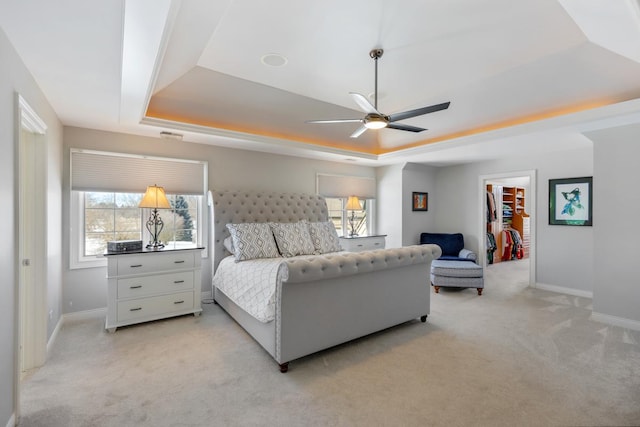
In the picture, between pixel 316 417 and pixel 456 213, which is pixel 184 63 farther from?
pixel 456 213

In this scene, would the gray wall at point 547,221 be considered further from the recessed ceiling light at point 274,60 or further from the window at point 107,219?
the window at point 107,219

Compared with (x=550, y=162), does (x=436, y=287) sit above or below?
below

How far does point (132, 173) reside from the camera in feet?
12.6

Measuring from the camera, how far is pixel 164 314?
3541 millimetres

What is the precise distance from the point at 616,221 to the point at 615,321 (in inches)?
46.0

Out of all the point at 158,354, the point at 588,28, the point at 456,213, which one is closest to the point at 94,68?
the point at 158,354

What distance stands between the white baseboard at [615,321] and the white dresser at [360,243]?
3.13m

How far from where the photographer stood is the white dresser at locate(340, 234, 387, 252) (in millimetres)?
5262

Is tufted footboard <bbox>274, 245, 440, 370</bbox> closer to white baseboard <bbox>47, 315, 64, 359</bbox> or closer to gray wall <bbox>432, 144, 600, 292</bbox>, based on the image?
white baseboard <bbox>47, 315, 64, 359</bbox>

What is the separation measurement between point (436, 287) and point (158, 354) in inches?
158

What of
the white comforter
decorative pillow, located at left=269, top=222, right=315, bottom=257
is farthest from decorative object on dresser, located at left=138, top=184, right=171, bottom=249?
decorative pillow, located at left=269, top=222, right=315, bottom=257

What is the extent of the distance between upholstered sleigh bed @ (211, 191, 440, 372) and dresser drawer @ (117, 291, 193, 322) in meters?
0.46

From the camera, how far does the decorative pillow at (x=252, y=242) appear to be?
12.4 ft

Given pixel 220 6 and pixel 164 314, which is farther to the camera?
pixel 164 314
